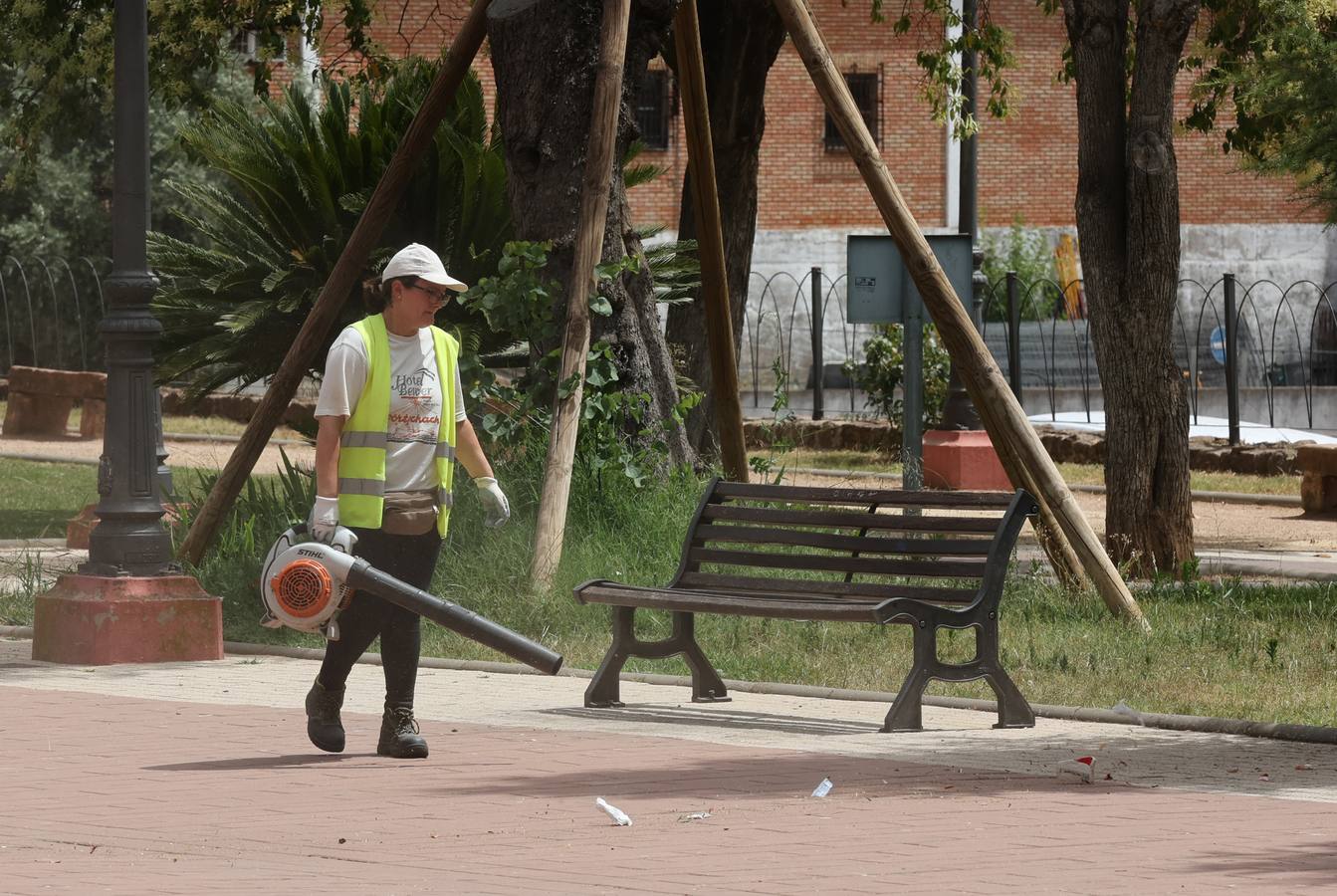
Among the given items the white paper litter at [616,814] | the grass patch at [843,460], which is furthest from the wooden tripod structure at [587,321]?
the grass patch at [843,460]

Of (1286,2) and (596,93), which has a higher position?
(1286,2)

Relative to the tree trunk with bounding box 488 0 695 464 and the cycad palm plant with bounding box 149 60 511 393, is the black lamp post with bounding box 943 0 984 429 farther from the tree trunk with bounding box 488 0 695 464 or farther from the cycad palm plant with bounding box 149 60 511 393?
the tree trunk with bounding box 488 0 695 464

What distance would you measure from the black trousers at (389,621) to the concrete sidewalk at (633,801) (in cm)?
30

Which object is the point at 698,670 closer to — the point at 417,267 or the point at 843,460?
the point at 417,267

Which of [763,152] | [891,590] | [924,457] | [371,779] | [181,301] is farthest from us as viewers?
[763,152]

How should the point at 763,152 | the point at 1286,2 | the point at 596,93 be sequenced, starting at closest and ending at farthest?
the point at 596,93
the point at 1286,2
the point at 763,152

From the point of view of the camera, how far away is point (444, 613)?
7.44 metres

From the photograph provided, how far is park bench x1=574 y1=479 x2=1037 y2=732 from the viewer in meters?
8.20

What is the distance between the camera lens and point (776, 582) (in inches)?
360

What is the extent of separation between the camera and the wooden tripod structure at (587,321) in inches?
422

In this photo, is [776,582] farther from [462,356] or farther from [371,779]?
[462,356]

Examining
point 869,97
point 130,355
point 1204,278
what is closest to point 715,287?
point 130,355

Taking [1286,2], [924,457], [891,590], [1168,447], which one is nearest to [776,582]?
[891,590]

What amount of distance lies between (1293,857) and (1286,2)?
35.2ft
